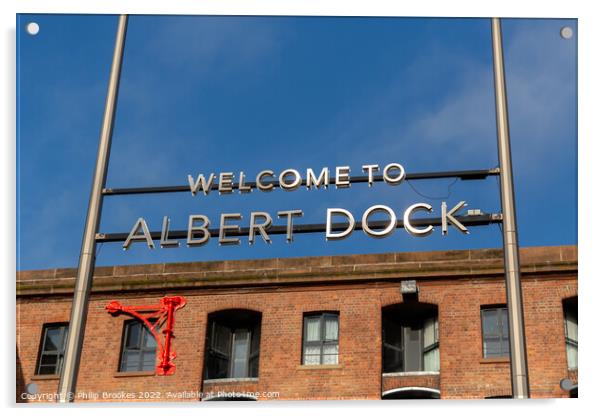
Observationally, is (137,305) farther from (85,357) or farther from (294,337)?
(294,337)

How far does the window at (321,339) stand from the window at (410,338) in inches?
47.7

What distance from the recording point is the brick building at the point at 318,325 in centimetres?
2047

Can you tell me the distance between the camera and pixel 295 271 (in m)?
22.3

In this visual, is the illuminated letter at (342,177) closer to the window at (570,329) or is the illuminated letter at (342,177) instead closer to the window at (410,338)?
the window at (410,338)

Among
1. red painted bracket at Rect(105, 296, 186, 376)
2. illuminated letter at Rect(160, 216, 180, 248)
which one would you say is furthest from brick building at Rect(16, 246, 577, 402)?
illuminated letter at Rect(160, 216, 180, 248)

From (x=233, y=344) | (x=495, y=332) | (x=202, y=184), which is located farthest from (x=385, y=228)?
(x=233, y=344)

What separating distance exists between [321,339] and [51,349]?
660 centimetres

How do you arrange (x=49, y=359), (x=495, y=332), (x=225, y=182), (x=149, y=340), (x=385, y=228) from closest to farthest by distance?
1. (x=385, y=228)
2. (x=225, y=182)
3. (x=149, y=340)
4. (x=495, y=332)
5. (x=49, y=359)

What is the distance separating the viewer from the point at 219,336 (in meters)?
22.1

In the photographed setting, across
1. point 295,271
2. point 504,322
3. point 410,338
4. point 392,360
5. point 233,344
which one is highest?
point 295,271

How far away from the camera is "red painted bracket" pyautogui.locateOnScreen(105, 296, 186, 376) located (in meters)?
20.4

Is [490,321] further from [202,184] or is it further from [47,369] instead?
[47,369]
